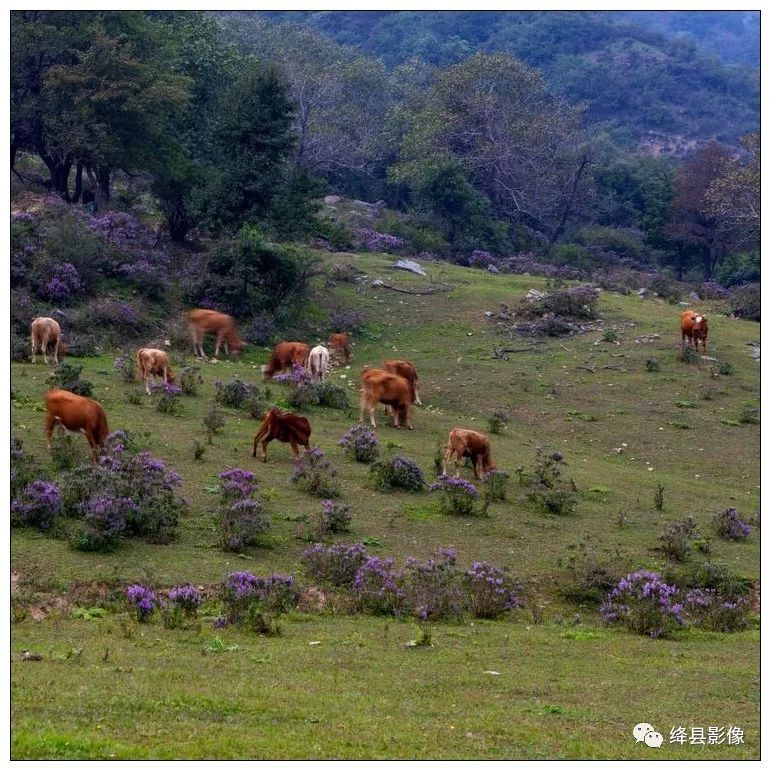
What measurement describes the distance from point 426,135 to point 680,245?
45.7 feet

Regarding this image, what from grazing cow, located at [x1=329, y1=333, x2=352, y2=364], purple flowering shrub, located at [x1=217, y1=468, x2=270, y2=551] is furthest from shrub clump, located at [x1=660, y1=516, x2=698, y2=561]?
grazing cow, located at [x1=329, y1=333, x2=352, y2=364]

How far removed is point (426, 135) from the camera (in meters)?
59.3

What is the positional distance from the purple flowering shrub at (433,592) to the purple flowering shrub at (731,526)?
5698mm

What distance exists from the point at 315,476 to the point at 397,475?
55.3 inches

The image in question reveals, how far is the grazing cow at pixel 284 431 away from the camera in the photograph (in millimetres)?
19328

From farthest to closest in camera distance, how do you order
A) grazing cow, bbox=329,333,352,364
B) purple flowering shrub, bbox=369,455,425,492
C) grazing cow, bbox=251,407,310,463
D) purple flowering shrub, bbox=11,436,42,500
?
1. grazing cow, bbox=329,333,352,364
2. grazing cow, bbox=251,407,310,463
3. purple flowering shrub, bbox=369,455,425,492
4. purple flowering shrub, bbox=11,436,42,500

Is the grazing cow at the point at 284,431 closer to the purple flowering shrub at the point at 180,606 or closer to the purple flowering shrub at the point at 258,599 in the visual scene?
the purple flowering shrub at the point at 258,599

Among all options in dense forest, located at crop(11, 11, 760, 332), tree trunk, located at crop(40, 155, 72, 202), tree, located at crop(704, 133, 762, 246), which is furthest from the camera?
tree, located at crop(704, 133, 762, 246)

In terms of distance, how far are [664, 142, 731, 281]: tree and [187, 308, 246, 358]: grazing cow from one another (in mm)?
30807

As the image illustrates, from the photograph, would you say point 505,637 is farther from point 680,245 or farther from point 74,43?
point 680,245

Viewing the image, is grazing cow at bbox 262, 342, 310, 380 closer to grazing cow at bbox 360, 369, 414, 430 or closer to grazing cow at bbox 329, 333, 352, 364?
grazing cow at bbox 329, 333, 352, 364

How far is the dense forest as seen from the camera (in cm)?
3675

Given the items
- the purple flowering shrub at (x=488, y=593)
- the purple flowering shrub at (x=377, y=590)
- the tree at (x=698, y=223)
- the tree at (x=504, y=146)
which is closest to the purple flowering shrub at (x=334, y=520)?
the purple flowering shrub at (x=377, y=590)

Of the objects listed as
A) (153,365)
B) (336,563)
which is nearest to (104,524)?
(336,563)
